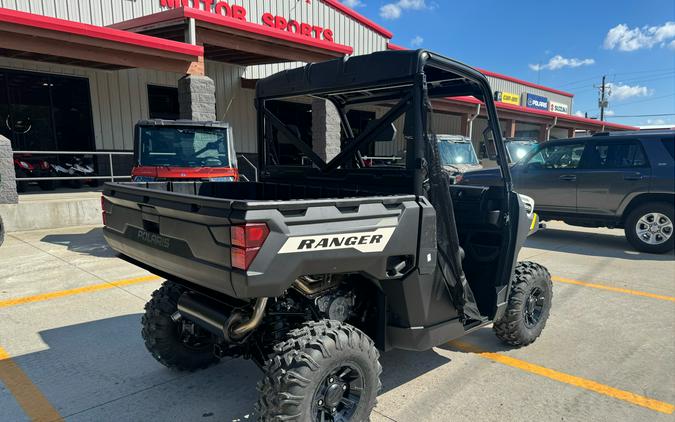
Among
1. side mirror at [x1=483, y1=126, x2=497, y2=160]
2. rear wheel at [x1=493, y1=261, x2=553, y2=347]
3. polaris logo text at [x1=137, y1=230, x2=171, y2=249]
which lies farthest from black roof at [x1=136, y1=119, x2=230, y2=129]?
rear wheel at [x1=493, y1=261, x2=553, y2=347]

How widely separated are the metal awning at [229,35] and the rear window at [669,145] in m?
8.41

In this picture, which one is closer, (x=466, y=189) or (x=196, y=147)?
(x=466, y=189)

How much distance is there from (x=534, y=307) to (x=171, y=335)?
3079 mm

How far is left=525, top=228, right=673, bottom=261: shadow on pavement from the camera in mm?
7721

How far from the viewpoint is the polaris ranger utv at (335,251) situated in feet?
7.07

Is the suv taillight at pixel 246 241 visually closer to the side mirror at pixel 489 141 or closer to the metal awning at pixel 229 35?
the side mirror at pixel 489 141

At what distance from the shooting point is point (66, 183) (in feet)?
44.2

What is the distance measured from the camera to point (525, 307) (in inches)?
150

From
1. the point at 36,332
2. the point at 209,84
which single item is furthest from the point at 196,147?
the point at 36,332

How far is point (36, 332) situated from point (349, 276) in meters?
3.18

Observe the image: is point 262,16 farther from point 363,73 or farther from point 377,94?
point 363,73

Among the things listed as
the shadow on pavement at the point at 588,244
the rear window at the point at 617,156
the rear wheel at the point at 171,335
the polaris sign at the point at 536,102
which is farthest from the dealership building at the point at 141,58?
the polaris sign at the point at 536,102

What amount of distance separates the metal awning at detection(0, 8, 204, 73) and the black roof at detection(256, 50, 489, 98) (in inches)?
295

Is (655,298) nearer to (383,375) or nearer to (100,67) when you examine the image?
(383,375)
